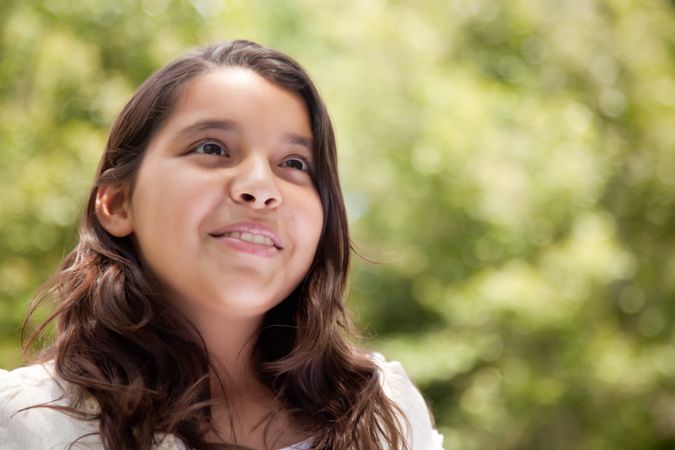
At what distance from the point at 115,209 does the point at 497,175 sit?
3.97m

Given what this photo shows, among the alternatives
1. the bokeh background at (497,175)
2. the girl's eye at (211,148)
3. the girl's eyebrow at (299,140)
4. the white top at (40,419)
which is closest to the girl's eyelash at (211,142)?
the girl's eye at (211,148)

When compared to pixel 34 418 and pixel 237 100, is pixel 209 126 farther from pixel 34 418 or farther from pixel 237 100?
pixel 34 418

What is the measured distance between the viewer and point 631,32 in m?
5.86

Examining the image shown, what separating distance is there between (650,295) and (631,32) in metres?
1.69

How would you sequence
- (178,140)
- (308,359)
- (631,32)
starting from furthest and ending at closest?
(631,32) → (308,359) → (178,140)

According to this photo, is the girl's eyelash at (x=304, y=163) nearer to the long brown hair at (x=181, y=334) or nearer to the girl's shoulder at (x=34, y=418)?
the long brown hair at (x=181, y=334)

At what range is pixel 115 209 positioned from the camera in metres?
1.40

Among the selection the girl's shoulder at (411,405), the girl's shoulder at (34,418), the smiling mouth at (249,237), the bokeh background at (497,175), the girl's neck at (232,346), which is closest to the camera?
the girl's shoulder at (34,418)

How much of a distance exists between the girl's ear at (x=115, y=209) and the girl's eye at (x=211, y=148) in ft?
0.50

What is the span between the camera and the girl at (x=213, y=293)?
1.24 m

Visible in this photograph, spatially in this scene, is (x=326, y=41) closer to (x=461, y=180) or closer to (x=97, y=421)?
(x=461, y=180)

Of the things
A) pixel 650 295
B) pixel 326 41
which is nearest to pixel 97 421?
pixel 650 295

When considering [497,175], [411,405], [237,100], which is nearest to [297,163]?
[237,100]

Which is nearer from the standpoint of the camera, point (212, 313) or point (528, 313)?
point (212, 313)
